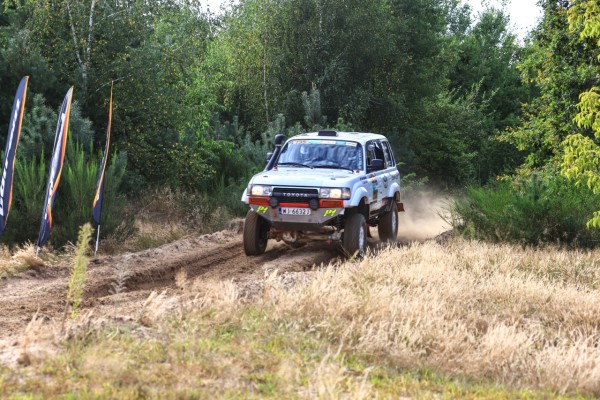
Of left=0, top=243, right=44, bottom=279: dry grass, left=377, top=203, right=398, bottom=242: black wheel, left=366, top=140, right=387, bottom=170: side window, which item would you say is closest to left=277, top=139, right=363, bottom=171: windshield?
left=366, top=140, right=387, bottom=170: side window

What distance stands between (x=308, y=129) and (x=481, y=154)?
1655cm

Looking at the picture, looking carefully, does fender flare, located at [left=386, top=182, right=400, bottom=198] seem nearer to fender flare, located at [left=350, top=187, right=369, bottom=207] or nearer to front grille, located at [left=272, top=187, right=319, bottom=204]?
fender flare, located at [left=350, top=187, right=369, bottom=207]

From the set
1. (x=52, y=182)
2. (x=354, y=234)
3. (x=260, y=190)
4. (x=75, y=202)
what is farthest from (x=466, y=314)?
(x=75, y=202)

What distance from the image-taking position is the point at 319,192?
12.6 m

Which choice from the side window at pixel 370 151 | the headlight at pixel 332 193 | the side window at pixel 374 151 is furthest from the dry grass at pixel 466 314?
the side window at pixel 374 151

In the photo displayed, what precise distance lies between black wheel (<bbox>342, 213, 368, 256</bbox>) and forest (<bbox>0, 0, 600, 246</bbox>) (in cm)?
303

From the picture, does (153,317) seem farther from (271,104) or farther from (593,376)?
(271,104)

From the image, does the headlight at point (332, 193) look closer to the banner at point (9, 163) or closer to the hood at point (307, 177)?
the hood at point (307, 177)

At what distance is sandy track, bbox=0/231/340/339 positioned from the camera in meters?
9.14

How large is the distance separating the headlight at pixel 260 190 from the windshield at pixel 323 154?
131 cm

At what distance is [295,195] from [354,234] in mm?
1138

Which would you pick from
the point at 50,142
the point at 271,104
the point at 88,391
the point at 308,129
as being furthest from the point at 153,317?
the point at 271,104

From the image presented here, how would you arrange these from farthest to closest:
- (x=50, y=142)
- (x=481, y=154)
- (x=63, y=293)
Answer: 1. (x=481, y=154)
2. (x=50, y=142)
3. (x=63, y=293)

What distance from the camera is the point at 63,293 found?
10.1 metres
